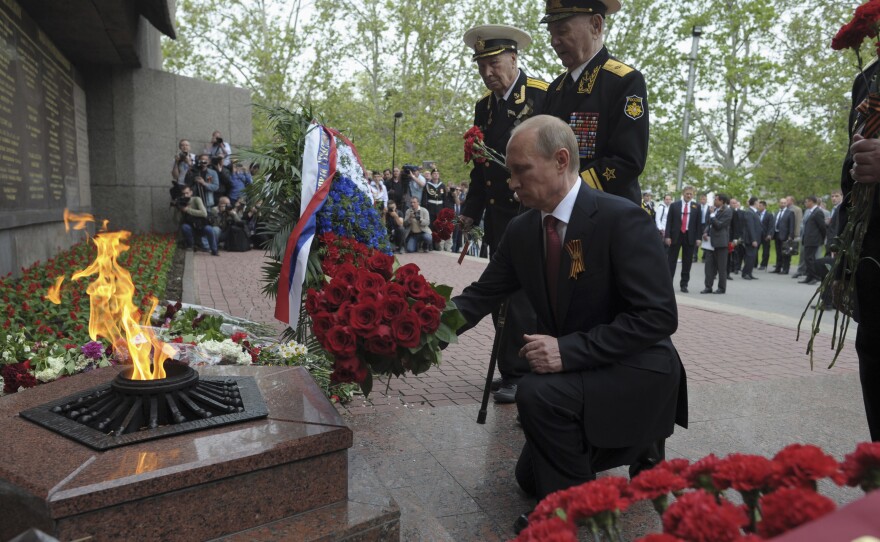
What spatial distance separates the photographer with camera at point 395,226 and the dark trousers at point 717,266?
24.4 ft

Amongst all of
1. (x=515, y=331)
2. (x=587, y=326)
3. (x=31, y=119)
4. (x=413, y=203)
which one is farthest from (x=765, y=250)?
(x=587, y=326)

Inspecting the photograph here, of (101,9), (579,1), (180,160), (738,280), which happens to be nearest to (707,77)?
(738,280)

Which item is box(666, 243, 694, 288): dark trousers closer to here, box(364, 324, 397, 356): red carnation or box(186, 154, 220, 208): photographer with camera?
box(186, 154, 220, 208): photographer with camera

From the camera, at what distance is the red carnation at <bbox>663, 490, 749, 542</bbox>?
95 centimetres

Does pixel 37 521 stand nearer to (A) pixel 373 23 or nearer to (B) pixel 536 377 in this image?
(B) pixel 536 377

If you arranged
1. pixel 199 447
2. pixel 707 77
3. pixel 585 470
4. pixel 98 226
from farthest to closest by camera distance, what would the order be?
pixel 707 77
pixel 98 226
pixel 585 470
pixel 199 447

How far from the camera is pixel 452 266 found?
14234mm

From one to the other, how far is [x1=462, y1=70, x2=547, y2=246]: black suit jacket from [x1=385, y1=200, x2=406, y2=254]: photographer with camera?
11.9 m

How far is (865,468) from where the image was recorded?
3.72 ft

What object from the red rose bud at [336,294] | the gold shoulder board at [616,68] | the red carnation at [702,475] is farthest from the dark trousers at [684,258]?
the red carnation at [702,475]

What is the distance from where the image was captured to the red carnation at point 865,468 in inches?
44.1

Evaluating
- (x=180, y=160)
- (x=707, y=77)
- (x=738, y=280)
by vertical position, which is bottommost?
(x=738, y=280)

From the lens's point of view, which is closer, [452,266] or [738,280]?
[452,266]

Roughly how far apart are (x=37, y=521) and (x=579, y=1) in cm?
349
